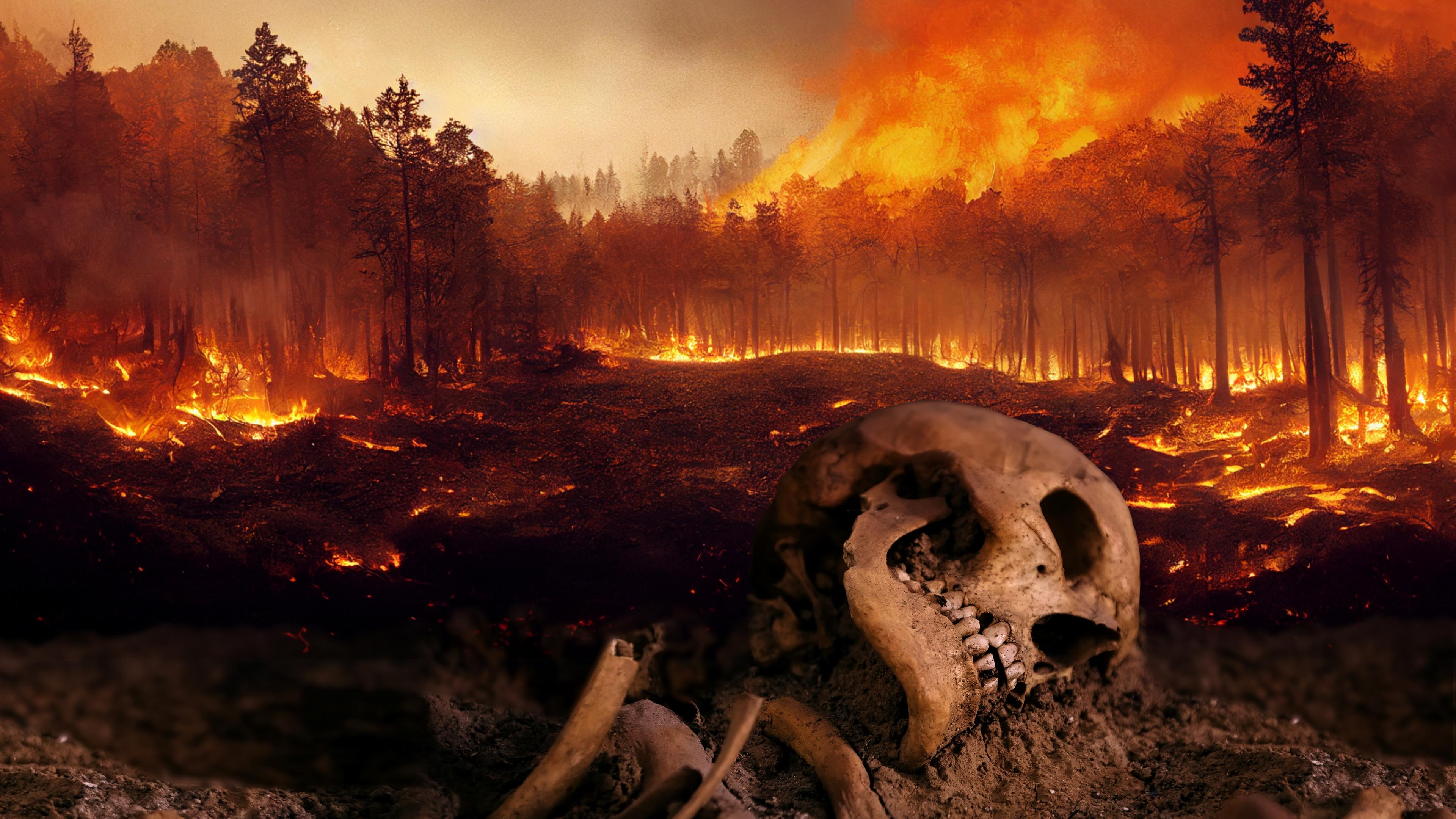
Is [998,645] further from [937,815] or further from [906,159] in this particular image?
[906,159]

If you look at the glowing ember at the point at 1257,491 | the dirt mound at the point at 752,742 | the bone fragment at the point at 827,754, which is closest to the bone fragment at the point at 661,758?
the dirt mound at the point at 752,742

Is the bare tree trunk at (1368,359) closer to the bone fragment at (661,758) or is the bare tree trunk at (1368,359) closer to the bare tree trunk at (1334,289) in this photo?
the bare tree trunk at (1334,289)

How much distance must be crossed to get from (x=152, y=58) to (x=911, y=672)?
277 inches

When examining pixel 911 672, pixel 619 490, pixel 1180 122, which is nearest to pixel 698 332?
pixel 619 490

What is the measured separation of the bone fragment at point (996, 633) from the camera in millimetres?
2986

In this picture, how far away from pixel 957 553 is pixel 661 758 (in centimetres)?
137

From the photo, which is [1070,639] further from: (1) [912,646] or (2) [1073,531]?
(1) [912,646]

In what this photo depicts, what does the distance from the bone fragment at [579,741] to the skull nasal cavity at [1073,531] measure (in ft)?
5.67

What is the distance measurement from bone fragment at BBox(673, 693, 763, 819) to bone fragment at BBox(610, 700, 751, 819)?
0.11m

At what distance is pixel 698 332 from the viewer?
23.8 feet

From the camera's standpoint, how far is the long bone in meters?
2.74

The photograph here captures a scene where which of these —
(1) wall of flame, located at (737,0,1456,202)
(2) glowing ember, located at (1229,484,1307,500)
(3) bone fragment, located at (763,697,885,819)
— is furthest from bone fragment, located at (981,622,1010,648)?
(1) wall of flame, located at (737,0,1456,202)

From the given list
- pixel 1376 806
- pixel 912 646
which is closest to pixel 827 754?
pixel 912 646

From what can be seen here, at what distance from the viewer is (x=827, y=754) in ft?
9.61
